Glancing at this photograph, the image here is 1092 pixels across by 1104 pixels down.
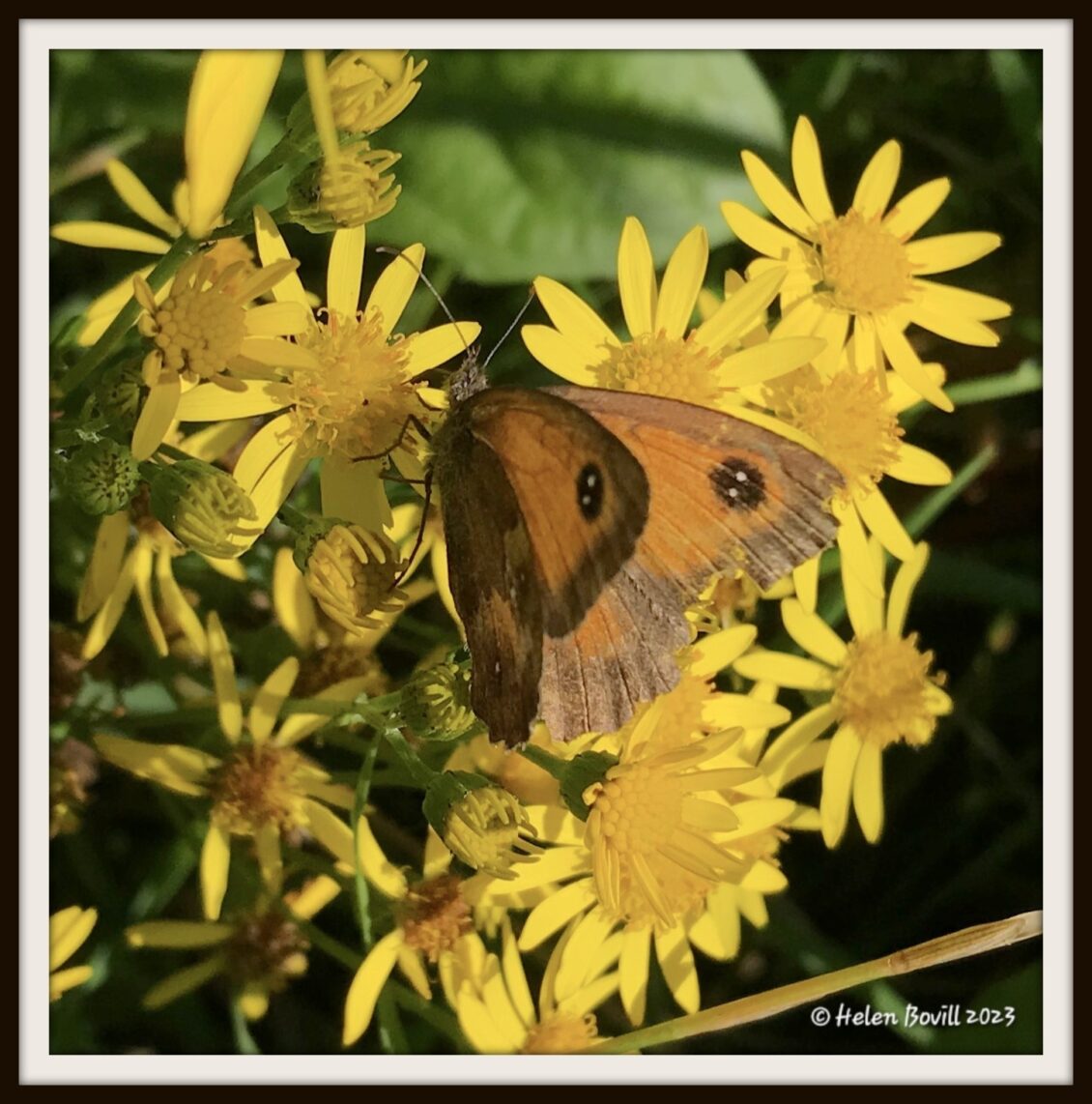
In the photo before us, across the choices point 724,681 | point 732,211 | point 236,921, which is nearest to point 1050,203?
point 732,211

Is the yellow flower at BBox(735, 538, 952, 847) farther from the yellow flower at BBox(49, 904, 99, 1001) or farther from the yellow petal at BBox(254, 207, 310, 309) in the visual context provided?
the yellow flower at BBox(49, 904, 99, 1001)

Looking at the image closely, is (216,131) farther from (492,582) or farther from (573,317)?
(492,582)

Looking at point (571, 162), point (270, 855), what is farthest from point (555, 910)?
point (571, 162)

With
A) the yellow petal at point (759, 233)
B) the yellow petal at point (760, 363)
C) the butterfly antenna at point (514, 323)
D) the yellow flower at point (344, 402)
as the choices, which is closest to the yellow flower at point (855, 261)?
the yellow petal at point (759, 233)

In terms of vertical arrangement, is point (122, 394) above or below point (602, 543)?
above

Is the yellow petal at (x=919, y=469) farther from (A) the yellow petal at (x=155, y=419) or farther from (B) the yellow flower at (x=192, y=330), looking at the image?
(A) the yellow petal at (x=155, y=419)

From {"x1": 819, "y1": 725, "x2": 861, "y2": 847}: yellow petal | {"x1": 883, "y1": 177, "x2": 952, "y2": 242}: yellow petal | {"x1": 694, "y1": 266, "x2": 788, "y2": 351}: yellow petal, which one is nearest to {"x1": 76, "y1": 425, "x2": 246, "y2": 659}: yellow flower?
{"x1": 694, "y1": 266, "x2": 788, "y2": 351}: yellow petal

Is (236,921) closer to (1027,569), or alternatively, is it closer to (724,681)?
(724,681)

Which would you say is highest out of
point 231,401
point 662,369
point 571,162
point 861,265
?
point 571,162
